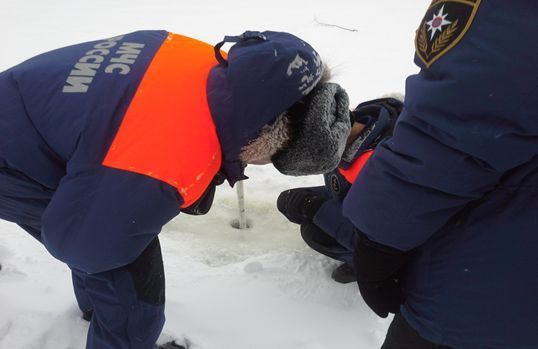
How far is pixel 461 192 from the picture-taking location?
78 cm

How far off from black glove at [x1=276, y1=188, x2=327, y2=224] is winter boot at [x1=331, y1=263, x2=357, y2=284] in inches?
10.5

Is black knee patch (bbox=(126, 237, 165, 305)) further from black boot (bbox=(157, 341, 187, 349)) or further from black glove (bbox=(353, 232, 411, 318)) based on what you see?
black glove (bbox=(353, 232, 411, 318))

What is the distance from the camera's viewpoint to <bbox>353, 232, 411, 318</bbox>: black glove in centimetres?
94

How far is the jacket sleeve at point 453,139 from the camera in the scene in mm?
637

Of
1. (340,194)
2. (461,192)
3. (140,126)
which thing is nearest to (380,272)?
(461,192)

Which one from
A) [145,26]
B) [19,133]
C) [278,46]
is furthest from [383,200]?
[145,26]

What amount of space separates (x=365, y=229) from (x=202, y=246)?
159cm

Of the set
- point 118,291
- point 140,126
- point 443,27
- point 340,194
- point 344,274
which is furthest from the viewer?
point 344,274

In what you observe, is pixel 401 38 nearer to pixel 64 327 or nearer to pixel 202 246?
pixel 202 246

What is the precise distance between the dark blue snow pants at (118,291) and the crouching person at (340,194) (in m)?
0.50

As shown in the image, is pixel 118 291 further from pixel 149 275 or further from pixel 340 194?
pixel 340 194

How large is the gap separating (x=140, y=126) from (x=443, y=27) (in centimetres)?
62

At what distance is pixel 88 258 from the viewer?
0.99 m

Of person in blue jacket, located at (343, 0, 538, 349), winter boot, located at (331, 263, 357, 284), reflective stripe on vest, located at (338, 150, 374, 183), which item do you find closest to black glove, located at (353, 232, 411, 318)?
person in blue jacket, located at (343, 0, 538, 349)
